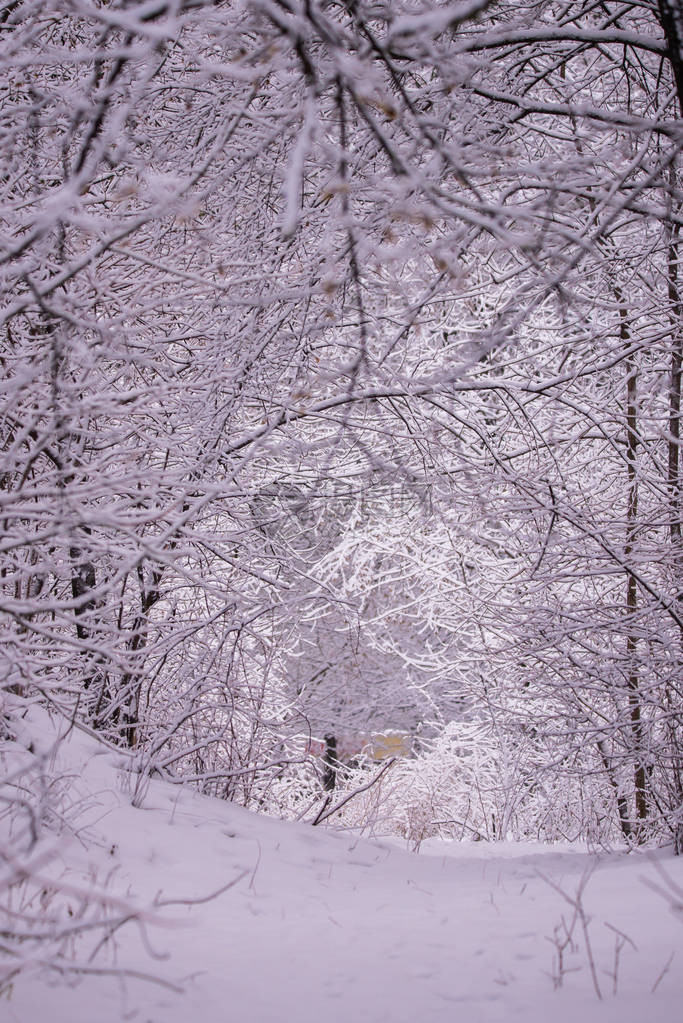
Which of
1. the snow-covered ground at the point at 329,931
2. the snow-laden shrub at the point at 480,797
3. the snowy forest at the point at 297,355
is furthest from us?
the snow-laden shrub at the point at 480,797

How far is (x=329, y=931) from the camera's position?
284cm

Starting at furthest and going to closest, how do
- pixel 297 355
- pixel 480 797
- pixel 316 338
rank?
pixel 480 797 < pixel 316 338 < pixel 297 355

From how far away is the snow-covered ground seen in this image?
2.11m

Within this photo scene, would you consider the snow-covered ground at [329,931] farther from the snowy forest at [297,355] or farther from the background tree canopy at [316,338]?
the background tree canopy at [316,338]

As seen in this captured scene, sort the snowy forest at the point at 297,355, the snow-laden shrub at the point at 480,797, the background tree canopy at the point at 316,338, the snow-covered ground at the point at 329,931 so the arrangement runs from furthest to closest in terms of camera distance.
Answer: the snow-laden shrub at the point at 480,797 → the background tree canopy at the point at 316,338 → the snowy forest at the point at 297,355 → the snow-covered ground at the point at 329,931

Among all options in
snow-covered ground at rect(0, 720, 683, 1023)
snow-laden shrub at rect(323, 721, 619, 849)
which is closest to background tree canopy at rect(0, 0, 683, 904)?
snow-covered ground at rect(0, 720, 683, 1023)

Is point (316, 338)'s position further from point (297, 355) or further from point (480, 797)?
point (480, 797)

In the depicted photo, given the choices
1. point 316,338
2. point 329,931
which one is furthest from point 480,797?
point 329,931

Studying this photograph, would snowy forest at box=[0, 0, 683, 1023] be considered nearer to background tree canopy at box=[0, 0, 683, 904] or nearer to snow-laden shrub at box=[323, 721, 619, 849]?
background tree canopy at box=[0, 0, 683, 904]

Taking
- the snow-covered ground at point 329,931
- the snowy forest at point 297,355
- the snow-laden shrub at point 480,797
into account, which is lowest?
the snow-laden shrub at point 480,797

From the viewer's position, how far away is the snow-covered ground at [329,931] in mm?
2105

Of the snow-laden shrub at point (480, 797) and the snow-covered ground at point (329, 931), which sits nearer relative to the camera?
the snow-covered ground at point (329, 931)

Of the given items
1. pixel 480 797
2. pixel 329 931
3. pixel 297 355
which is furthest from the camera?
pixel 480 797

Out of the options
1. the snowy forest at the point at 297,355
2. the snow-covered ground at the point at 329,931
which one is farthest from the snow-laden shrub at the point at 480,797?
the snow-covered ground at the point at 329,931
